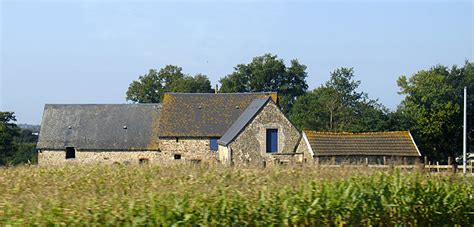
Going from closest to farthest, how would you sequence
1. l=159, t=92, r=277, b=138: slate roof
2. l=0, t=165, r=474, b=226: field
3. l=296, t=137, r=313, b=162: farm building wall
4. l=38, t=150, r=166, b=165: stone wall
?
l=0, t=165, r=474, b=226: field
l=296, t=137, r=313, b=162: farm building wall
l=159, t=92, r=277, b=138: slate roof
l=38, t=150, r=166, b=165: stone wall

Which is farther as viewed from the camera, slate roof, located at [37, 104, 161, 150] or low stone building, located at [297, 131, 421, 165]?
slate roof, located at [37, 104, 161, 150]

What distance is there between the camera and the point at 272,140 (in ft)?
131

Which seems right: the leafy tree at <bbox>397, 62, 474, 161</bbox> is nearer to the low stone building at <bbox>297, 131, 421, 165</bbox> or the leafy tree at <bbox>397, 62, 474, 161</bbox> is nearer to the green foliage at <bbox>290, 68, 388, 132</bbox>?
the green foliage at <bbox>290, 68, 388, 132</bbox>

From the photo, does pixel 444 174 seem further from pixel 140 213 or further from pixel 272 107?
pixel 272 107

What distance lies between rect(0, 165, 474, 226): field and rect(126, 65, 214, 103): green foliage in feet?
207

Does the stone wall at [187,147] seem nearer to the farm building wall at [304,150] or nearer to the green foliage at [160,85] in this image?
the farm building wall at [304,150]

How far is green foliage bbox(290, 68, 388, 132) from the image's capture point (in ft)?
159

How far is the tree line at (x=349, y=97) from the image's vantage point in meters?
45.2

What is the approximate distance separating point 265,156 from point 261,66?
37508 mm

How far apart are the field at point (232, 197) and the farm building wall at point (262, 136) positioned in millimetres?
24976

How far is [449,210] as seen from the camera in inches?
451

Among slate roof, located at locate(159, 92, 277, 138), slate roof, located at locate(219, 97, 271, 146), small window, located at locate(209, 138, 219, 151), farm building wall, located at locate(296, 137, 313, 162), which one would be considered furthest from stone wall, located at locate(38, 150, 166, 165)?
farm building wall, located at locate(296, 137, 313, 162)

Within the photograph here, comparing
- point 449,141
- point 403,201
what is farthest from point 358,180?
point 449,141

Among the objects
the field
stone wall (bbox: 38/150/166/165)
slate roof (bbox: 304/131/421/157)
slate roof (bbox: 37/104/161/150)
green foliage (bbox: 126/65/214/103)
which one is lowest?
the field
